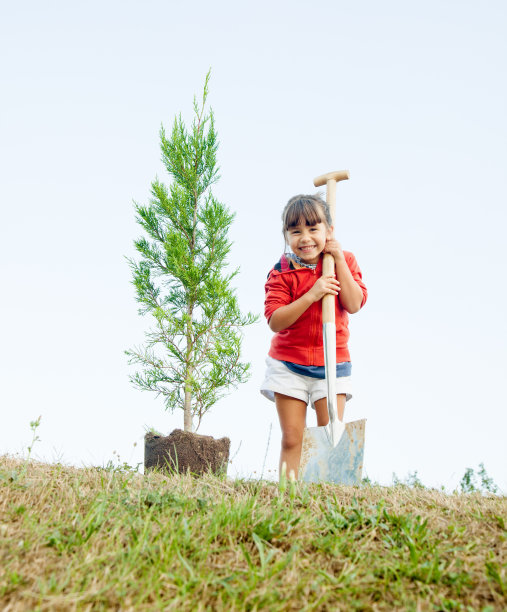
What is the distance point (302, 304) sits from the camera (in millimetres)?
4445

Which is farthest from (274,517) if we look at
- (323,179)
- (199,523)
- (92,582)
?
(323,179)

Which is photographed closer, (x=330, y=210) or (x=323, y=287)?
(x=323, y=287)

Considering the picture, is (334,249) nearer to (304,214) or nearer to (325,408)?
(304,214)

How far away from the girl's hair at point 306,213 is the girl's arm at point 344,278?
223 millimetres

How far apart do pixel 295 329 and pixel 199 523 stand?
2.31 m

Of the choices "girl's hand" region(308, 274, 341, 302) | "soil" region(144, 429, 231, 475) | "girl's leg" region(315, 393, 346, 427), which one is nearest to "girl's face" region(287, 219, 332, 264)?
"girl's hand" region(308, 274, 341, 302)

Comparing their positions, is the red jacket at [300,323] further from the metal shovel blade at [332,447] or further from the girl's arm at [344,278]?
the metal shovel blade at [332,447]

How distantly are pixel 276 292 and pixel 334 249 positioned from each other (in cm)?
62

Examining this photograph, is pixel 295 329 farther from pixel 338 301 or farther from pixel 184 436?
pixel 184 436

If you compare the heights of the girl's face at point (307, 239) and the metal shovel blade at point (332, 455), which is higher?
the girl's face at point (307, 239)

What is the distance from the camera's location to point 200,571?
8.02ft

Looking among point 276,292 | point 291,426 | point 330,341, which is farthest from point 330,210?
point 291,426

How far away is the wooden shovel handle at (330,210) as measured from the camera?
180 inches

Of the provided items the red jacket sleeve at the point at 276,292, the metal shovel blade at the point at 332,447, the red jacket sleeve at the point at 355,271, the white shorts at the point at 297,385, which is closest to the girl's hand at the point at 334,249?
the red jacket sleeve at the point at 355,271
